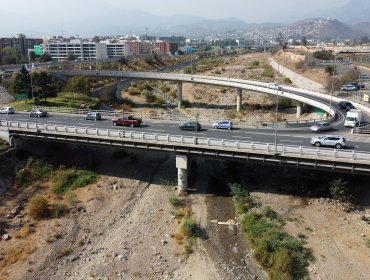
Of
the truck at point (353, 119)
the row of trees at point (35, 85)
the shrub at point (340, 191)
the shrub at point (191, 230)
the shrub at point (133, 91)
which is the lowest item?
the shrub at point (191, 230)

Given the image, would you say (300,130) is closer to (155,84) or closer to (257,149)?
(257,149)

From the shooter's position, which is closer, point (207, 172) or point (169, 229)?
point (169, 229)

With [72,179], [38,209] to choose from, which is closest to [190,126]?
[72,179]

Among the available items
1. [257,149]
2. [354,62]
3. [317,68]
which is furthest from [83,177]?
[354,62]

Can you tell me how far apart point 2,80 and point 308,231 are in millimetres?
82747

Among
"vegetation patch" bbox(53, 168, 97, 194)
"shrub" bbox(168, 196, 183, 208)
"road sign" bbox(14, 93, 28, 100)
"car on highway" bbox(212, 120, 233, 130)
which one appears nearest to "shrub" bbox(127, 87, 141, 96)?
"road sign" bbox(14, 93, 28, 100)

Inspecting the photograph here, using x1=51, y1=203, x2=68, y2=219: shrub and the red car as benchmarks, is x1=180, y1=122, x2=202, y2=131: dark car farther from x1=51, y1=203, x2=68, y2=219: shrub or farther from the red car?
x1=51, y1=203, x2=68, y2=219: shrub

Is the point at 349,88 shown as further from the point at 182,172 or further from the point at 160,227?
the point at 160,227

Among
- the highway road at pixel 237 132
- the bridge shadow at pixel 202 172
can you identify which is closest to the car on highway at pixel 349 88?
the highway road at pixel 237 132

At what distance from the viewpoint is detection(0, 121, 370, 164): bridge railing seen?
3784 cm

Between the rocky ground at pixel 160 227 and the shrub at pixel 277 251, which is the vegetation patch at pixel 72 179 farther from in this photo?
the shrub at pixel 277 251

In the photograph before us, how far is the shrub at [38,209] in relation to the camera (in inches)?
1586

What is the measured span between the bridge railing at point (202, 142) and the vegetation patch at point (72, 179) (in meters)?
4.90

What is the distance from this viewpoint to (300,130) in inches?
2021
